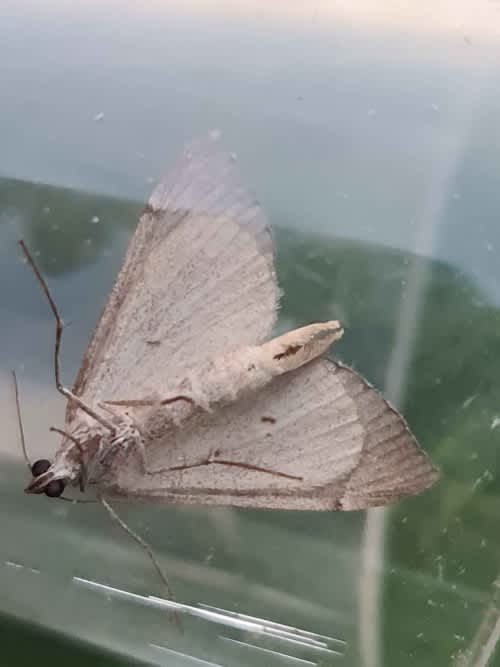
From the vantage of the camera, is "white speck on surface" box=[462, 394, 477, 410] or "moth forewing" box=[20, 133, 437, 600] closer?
"moth forewing" box=[20, 133, 437, 600]

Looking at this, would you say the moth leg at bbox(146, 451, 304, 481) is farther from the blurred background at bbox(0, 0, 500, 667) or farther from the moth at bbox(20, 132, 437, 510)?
the blurred background at bbox(0, 0, 500, 667)

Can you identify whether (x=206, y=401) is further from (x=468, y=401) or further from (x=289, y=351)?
(x=468, y=401)

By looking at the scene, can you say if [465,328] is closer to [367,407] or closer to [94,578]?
[367,407]

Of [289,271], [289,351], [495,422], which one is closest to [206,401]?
[289,351]

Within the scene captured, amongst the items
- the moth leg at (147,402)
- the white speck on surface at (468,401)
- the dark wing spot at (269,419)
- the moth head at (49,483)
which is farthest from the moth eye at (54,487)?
the white speck on surface at (468,401)

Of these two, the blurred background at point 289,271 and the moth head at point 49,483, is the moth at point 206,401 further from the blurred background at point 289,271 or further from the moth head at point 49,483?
the blurred background at point 289,271

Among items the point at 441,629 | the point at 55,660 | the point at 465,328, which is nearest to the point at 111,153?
the point at 465,328

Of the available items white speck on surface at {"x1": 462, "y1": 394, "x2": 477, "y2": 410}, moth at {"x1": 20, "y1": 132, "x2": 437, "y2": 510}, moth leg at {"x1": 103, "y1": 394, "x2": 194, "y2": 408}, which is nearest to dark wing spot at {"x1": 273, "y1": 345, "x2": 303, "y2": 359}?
moth at {"x1": 20, "y1": 132, "x2": 437, "y2": 510}

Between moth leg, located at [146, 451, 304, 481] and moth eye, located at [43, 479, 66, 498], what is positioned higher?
moth leg, located at [146, 451, 304, 481]
